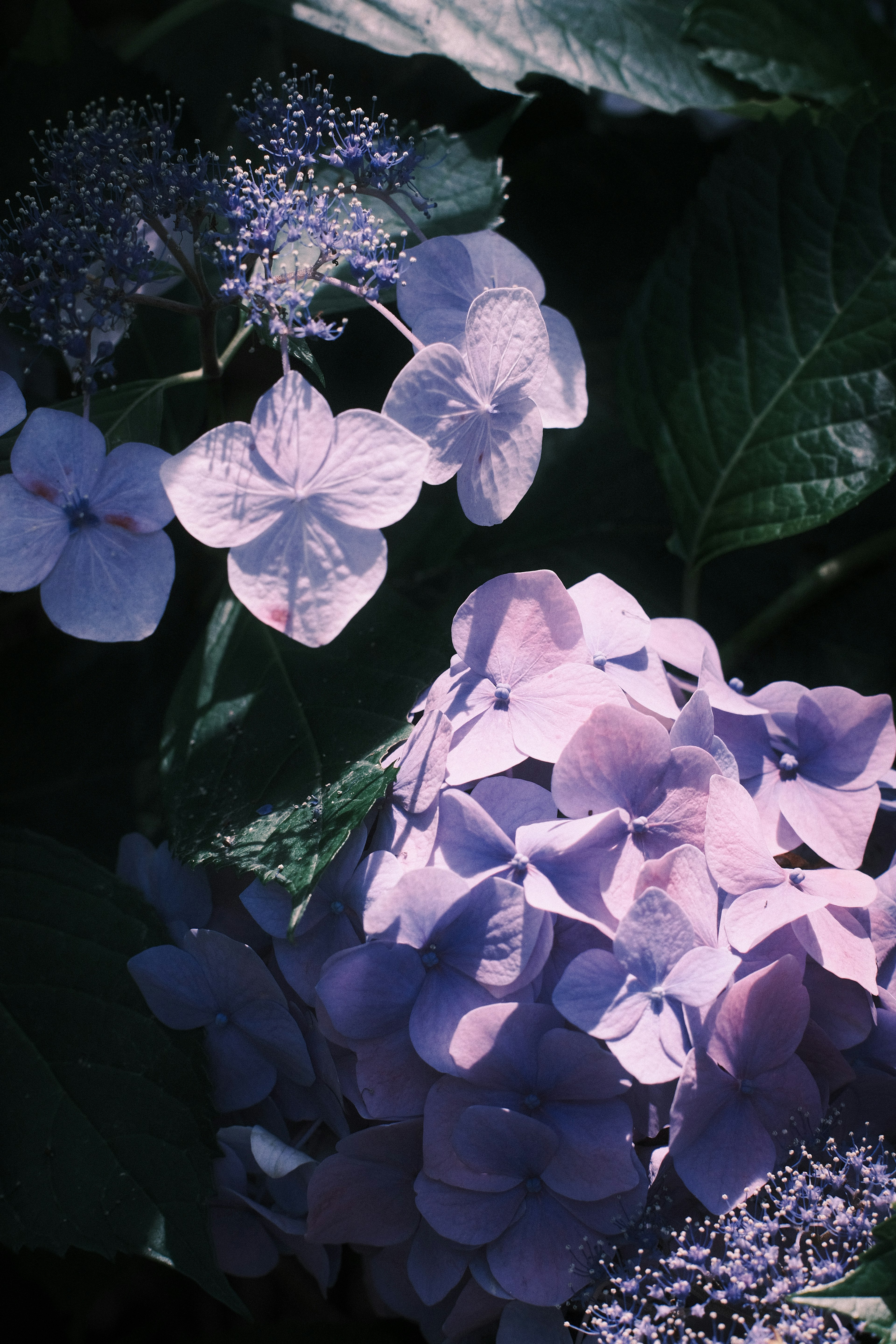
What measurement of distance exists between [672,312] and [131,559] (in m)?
0.55

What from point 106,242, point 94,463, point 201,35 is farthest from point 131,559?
point 201,35

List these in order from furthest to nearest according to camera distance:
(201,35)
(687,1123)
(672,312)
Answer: (201,35)
(672,312)
(687,1123)

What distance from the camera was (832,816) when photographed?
22.8 inches

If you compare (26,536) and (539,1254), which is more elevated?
(26,536)

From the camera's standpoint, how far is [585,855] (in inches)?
20.4

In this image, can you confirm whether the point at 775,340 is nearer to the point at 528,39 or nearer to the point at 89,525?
the point at 528,39

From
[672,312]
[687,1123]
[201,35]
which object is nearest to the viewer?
[687,1123]

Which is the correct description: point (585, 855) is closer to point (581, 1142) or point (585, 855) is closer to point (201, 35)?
point (581, 1142)

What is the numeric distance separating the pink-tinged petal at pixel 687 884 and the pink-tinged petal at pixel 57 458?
A: 1.15 feet

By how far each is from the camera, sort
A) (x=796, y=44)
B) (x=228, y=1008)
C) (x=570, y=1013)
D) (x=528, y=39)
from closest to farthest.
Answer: (x=570, y=1013)
(x=228, y=1008)
(x=528, y=39)
(x=796, y=44)

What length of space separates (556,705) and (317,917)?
0.17 m

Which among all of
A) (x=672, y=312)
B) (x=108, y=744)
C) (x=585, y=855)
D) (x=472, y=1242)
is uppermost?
(x=672, y=312)

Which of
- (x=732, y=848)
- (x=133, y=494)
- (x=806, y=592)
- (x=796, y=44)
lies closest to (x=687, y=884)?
(x=732, y=848)

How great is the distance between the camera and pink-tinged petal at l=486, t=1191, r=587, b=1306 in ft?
1.68
